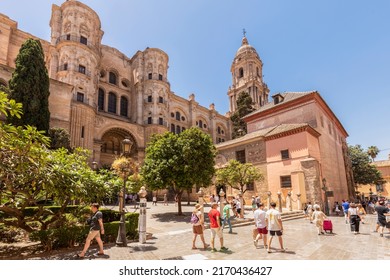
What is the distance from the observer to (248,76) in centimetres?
5516

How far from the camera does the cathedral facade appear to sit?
26.2 m

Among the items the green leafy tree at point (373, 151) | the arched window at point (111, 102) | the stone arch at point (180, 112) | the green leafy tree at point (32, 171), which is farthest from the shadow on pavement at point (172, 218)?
the green leafy tree at point (373, 151)

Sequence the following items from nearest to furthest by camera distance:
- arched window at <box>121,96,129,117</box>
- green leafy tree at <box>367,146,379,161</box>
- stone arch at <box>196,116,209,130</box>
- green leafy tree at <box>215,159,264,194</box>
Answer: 1. green leafy tree at <box>215,159,264,194</box>
2. arched window at <box>121,96,129,117</box>
3. green leafy tree at <box>367,146,379,161</box>
4. stone arch at <box>196,116,209,130</box>

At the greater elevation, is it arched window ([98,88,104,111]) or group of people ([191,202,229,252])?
arched window ([98,88,104,111])

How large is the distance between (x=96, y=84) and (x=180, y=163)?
924 inches

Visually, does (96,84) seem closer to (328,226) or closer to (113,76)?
(113,76)

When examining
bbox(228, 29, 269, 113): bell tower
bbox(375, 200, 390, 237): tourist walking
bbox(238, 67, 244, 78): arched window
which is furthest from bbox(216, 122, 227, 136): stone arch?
bbox(375, 200, 390, 237): tourist walking

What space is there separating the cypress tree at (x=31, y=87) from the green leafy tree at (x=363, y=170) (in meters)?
45.2

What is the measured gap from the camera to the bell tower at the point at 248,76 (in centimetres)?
5394

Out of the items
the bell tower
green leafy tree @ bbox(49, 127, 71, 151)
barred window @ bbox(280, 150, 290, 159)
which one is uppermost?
the bell tower

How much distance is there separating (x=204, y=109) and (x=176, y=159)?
37156 millimetres

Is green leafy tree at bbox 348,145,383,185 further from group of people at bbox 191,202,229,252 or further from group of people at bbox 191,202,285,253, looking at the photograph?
group of people at bbox 191,202,229,252

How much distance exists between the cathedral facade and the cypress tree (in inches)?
117

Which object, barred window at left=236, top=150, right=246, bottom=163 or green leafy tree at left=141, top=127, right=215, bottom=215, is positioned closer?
green leafy tree at left=141, top=127, right=215, bottom=215
